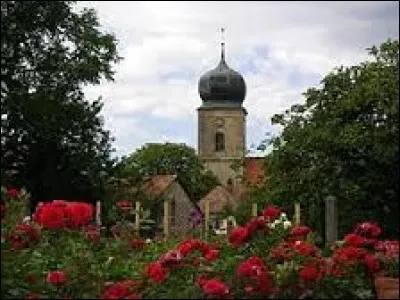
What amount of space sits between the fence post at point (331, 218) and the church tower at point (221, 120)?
9230cm

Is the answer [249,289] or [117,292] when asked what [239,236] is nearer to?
[249,289]

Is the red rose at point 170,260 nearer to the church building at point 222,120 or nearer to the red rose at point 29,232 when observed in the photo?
the red rose at point 29,232

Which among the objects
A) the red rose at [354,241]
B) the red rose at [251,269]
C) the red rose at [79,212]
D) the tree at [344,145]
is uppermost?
the tree at [344,145]

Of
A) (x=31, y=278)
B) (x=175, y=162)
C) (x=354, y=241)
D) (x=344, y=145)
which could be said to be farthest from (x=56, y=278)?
(x=175, y=162)

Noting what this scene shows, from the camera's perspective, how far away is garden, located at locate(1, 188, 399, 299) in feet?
18.1

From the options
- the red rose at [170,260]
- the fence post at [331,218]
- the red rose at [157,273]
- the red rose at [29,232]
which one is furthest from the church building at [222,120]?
the red rose at [157,273]

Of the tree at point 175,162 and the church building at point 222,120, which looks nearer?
the tree at point 175,162

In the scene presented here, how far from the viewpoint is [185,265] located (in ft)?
20.6

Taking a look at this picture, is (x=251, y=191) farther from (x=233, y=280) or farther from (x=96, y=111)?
(x=233, y=280)

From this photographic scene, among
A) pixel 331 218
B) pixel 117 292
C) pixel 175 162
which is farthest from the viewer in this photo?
pixel 175 162

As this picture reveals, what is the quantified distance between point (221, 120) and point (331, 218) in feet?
315

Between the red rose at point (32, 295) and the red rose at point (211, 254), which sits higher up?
the red rose at point (211, 254)

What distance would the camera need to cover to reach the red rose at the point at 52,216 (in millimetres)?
6477

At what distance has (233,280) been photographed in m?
→ 5.84
